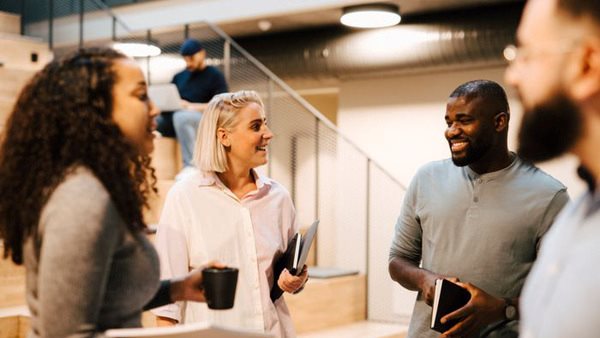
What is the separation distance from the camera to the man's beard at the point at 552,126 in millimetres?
942

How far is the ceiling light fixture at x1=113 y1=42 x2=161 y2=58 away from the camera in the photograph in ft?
21.6

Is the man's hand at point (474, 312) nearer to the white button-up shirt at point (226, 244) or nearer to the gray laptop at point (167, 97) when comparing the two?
the white button-up shirt at point (226, 244)

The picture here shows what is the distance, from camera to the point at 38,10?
7.87 m

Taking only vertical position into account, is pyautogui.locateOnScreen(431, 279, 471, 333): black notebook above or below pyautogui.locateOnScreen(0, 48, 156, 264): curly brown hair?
below

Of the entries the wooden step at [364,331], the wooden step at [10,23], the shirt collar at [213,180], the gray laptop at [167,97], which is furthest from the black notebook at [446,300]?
the wooden step at [10,23]

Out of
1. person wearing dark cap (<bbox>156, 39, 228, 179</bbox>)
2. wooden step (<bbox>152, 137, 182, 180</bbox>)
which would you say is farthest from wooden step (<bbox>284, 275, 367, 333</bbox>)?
wooden step (<bbox>152, 137, 182, 180</bbox>)

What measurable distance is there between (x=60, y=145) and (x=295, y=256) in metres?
0.99

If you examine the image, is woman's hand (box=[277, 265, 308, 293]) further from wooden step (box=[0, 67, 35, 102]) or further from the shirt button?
wooden step (box=[0, 67, 35, 102])

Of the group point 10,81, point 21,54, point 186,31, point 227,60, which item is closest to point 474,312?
point 227,60

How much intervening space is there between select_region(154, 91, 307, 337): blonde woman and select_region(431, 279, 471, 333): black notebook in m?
0.47

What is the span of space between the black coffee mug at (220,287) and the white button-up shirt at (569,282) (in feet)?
2.18

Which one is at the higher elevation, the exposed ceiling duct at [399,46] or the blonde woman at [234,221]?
the exposed ceiling duct at [399,46]

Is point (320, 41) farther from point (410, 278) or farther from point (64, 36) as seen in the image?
point (410, 278)

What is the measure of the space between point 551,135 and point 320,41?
21.0ft
